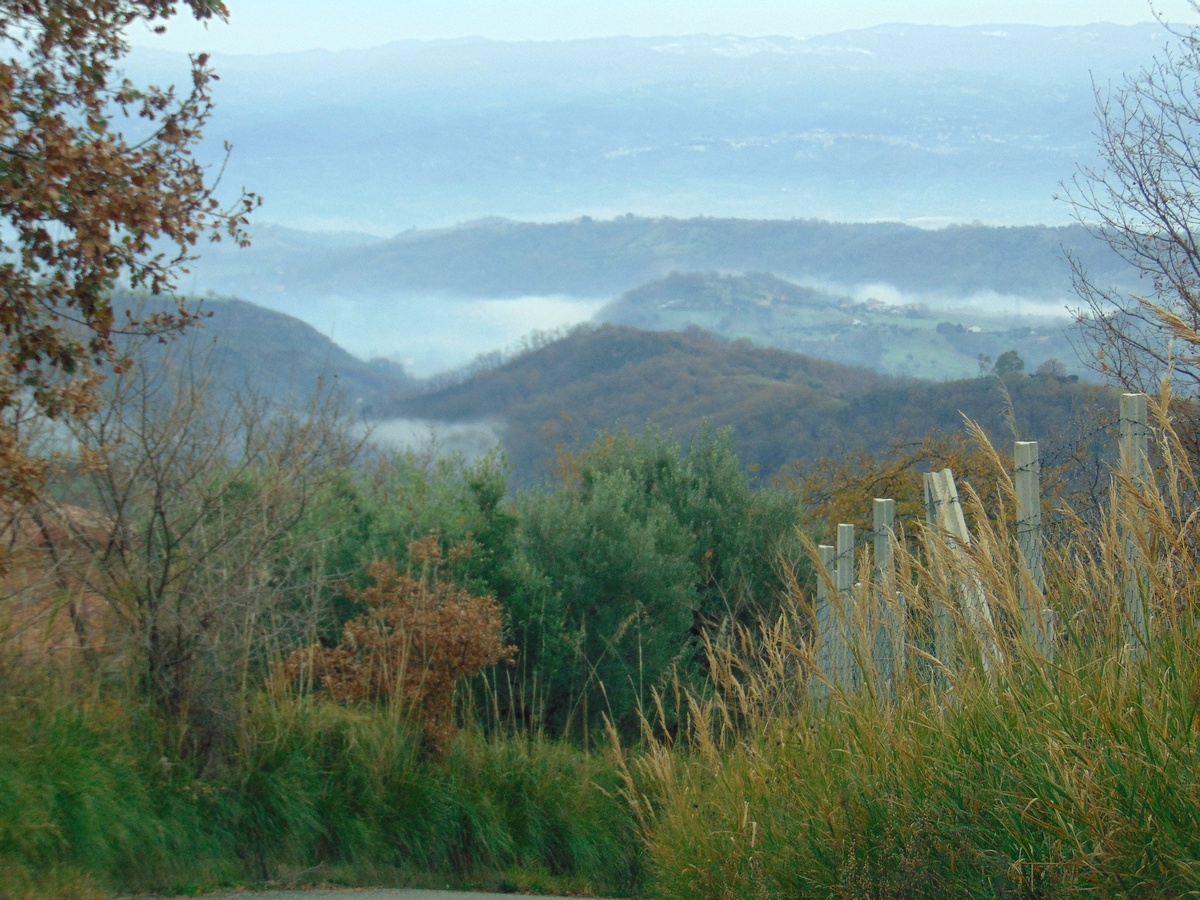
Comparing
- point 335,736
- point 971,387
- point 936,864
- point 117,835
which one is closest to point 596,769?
point 335,736

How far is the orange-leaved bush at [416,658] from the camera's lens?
25.8ft

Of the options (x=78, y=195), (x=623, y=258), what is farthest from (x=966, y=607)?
(x=623, y=258)

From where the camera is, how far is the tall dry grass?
3027 mm

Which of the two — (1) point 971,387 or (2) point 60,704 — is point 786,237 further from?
(2) point 60,704

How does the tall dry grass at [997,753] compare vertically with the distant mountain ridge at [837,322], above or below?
below

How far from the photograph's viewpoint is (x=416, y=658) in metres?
8.15

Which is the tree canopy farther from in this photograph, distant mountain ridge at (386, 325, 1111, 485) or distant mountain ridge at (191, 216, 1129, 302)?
distant mountain ridge at (191, 216, 1129, 302)

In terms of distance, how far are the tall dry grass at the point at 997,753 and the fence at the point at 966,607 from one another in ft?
0.07

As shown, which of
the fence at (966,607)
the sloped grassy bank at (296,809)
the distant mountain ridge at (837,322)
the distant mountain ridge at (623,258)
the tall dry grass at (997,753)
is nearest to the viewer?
the tall dry grass at (997,753)

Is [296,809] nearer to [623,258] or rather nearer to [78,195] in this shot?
[78,195]

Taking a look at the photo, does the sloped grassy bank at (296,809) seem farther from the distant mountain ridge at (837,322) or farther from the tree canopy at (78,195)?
the distant mountain ridge at (837,322)

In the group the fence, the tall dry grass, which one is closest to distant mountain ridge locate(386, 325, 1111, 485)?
the fence

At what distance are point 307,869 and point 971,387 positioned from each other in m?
21.9

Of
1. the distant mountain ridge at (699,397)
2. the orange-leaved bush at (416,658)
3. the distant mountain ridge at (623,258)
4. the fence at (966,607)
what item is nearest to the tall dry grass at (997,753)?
the fence at (966,607)
